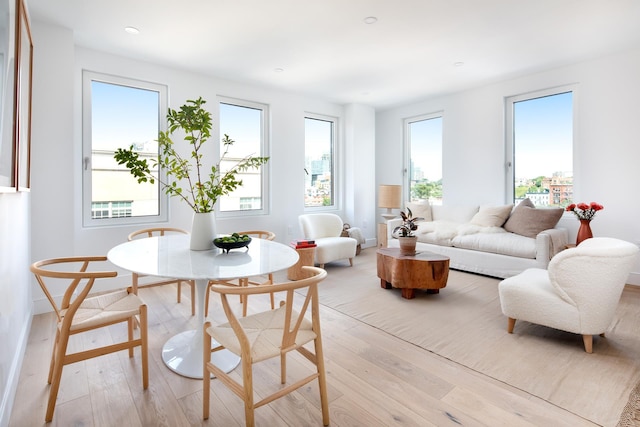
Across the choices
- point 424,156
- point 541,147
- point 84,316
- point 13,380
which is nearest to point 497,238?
point 541,147

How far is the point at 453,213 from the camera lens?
17.1ft

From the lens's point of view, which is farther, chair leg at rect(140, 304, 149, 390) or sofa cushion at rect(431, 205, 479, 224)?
sofa cushion at rect(431, 205, 479, 224)

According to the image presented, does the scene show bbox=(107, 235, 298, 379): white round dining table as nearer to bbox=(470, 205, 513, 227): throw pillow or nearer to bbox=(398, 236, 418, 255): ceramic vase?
bbox=(398, 236, 418, 255): ceramic vase

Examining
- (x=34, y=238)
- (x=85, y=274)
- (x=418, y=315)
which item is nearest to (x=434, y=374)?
(x=418, y=315)

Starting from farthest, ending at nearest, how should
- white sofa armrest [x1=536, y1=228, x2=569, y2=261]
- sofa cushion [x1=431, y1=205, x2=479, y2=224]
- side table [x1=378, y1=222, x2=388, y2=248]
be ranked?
side table [x1=378, y1=222, x2=388, y2=248]
sofa cushion [x1=431, y1=205, x2=479, y2=224]
white sofa armrest [x1=536, y1=228, x2=569, y2=261]

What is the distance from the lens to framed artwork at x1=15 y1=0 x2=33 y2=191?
1819mm

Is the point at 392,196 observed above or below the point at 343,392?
above

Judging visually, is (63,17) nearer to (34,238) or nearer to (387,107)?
(34,238)

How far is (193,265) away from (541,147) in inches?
189

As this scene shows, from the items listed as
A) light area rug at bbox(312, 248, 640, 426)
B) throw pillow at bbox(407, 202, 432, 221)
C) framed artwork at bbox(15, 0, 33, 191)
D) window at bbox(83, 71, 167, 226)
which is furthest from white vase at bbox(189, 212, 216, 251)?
throw pillow at bbox(407, 202, 432, 221)

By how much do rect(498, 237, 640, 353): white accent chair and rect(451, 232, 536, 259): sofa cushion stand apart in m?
1.49

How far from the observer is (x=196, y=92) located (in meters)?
4.39

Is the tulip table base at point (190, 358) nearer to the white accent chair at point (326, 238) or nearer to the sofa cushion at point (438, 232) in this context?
the white accent chair at point (326, 238)

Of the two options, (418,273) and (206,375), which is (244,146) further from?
(206,375)
